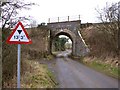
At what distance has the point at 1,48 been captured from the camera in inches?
355

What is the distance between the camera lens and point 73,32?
43.2 m

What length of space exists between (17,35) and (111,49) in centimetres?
1832

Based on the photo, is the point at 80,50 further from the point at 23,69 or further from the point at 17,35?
the point at 17,35

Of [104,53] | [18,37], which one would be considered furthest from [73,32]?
[18,37]

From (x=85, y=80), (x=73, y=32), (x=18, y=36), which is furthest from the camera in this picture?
(x=73, y=32)

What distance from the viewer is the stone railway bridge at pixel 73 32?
130 ft

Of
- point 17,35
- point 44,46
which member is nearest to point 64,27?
point 44,46

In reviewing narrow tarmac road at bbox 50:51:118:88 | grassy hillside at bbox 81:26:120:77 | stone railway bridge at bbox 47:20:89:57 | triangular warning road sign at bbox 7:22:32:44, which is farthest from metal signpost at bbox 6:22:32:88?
stone railway bridge at bbox 47:20:89:57

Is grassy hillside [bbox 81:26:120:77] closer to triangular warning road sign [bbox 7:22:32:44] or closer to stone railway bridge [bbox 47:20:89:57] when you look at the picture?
stone railway bridge [bbox 47:20:89:57]

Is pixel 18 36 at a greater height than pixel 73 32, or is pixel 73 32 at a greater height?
pixel 73 32

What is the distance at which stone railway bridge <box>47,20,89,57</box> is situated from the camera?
3964cm

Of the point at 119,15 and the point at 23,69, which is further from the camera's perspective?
the point at 119,15

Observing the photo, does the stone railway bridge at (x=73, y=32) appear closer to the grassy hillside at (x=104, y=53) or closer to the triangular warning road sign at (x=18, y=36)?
the grassy hillside at (x=104, y=53)

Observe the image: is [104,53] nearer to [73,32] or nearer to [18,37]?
[73,32]
